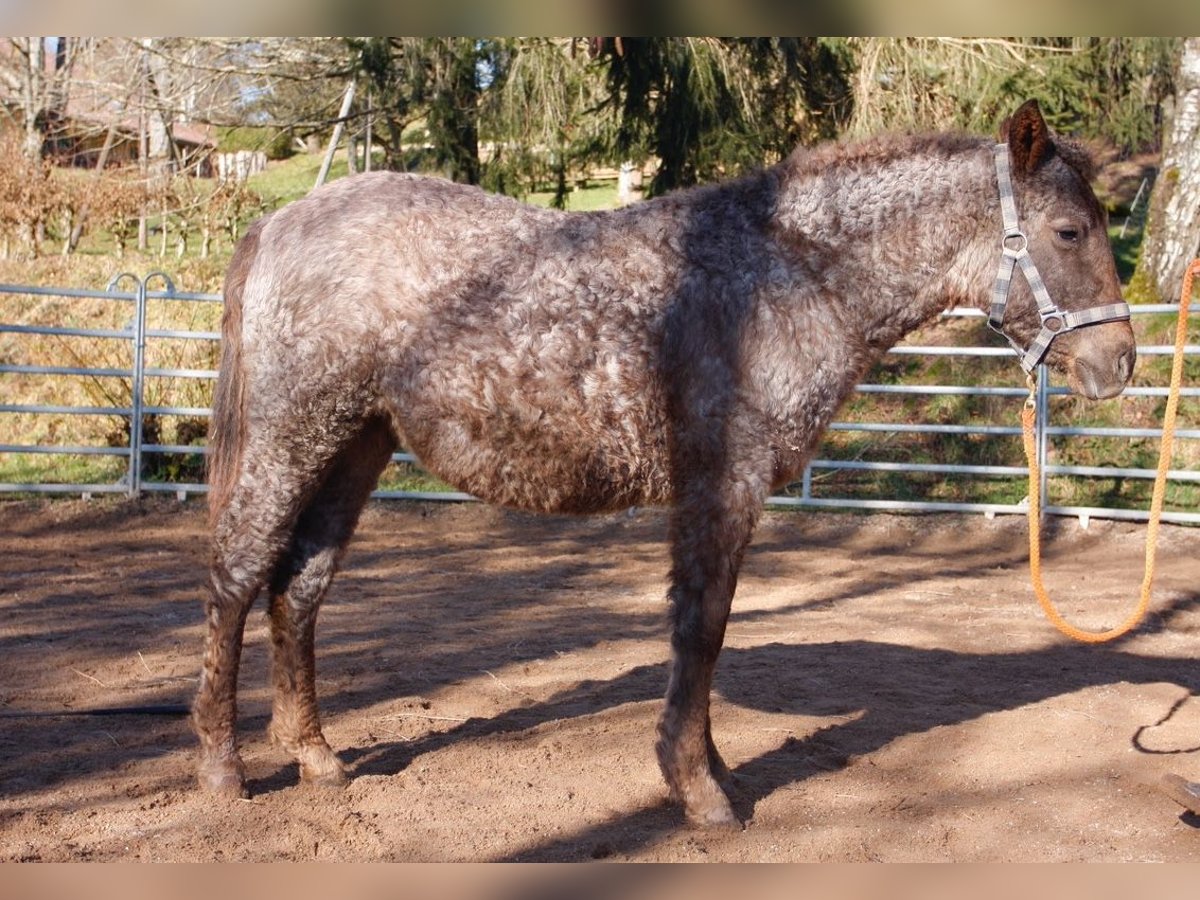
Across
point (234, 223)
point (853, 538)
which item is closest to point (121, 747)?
point (853, 538)

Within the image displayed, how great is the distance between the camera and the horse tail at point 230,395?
3.96 metres

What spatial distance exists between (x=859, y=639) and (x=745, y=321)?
124 inches

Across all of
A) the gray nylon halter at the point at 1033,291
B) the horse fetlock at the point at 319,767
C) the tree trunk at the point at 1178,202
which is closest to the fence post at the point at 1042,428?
the tree trunk at the point at 1178,202

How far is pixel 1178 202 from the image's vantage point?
39.1 ft

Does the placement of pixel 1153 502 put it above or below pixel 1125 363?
below

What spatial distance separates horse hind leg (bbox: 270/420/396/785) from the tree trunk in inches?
419

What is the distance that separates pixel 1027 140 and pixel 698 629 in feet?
6.66

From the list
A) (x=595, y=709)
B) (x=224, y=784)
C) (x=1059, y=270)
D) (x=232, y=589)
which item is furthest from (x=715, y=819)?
(x=1059, y=270)

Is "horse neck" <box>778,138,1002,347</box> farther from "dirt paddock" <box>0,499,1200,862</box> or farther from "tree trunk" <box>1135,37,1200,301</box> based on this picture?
"tree trunk" <box>1135,37,1200,301</box>

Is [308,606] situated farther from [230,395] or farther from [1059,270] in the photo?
[1059,270]

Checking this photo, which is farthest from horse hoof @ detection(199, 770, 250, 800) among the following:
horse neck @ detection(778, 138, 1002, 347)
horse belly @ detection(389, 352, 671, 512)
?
horse neck @ detection(778, 138, 1002, 347)

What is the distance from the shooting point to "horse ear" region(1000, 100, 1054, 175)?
3639 mm

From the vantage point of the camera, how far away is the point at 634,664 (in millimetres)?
5625

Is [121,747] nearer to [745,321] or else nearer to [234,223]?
[745,321]
